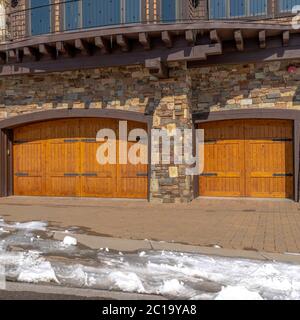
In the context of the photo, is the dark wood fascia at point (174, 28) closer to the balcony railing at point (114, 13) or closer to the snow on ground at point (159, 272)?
the balcony railing at point (114, 13)

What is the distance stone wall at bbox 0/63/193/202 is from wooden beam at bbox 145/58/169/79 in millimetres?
304

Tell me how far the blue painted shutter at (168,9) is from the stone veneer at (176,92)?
1.49 metres

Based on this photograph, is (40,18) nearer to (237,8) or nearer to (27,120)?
(27,120)

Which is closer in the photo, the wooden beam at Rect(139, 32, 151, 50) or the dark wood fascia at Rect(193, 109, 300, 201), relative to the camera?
the wooden beam at Rect(139, 32, 151, 50)

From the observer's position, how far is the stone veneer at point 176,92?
11.2 meters

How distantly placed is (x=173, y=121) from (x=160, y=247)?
5.69 m

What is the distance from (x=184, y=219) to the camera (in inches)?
343

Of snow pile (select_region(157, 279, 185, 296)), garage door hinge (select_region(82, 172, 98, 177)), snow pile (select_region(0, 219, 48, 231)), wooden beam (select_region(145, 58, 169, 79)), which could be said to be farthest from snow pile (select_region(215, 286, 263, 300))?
garage door hinge (select_region(82, 172, 98, 177))

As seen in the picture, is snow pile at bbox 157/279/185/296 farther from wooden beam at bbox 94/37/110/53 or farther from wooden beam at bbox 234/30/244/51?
wooden beam at bbox 94/37/110/53

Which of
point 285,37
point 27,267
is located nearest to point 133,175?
point 285,37

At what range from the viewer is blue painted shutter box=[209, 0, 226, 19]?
1177cm

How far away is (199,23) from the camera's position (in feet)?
33.0
